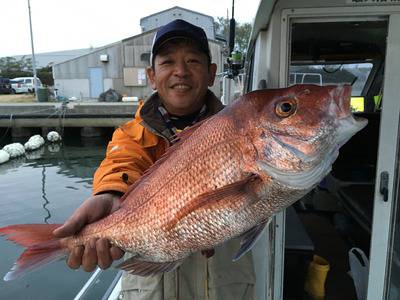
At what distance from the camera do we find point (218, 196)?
137cm

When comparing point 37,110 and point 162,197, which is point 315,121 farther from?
point 37,110

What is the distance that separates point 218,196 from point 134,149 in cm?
81

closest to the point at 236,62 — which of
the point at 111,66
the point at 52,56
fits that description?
the point at 111,66

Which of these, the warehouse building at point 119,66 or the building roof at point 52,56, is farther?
the building roof at point 52,56

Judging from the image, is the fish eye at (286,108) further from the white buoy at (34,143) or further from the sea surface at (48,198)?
the white buoy at (34,143)

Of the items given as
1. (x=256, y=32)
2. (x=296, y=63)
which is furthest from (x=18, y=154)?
(x=256, y=32)

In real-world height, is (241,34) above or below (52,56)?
below

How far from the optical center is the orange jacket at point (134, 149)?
6.18 feet

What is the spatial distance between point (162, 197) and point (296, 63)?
4.45m

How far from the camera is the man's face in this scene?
2.00 m

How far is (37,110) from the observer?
18.9 metres

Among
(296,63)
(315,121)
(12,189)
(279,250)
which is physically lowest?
(12,189)

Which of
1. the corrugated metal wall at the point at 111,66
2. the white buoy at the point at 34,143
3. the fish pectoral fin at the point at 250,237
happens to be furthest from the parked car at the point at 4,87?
the fish pectoral fin at the point at 250,237

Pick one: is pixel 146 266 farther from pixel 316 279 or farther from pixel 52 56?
pixel 52 56
